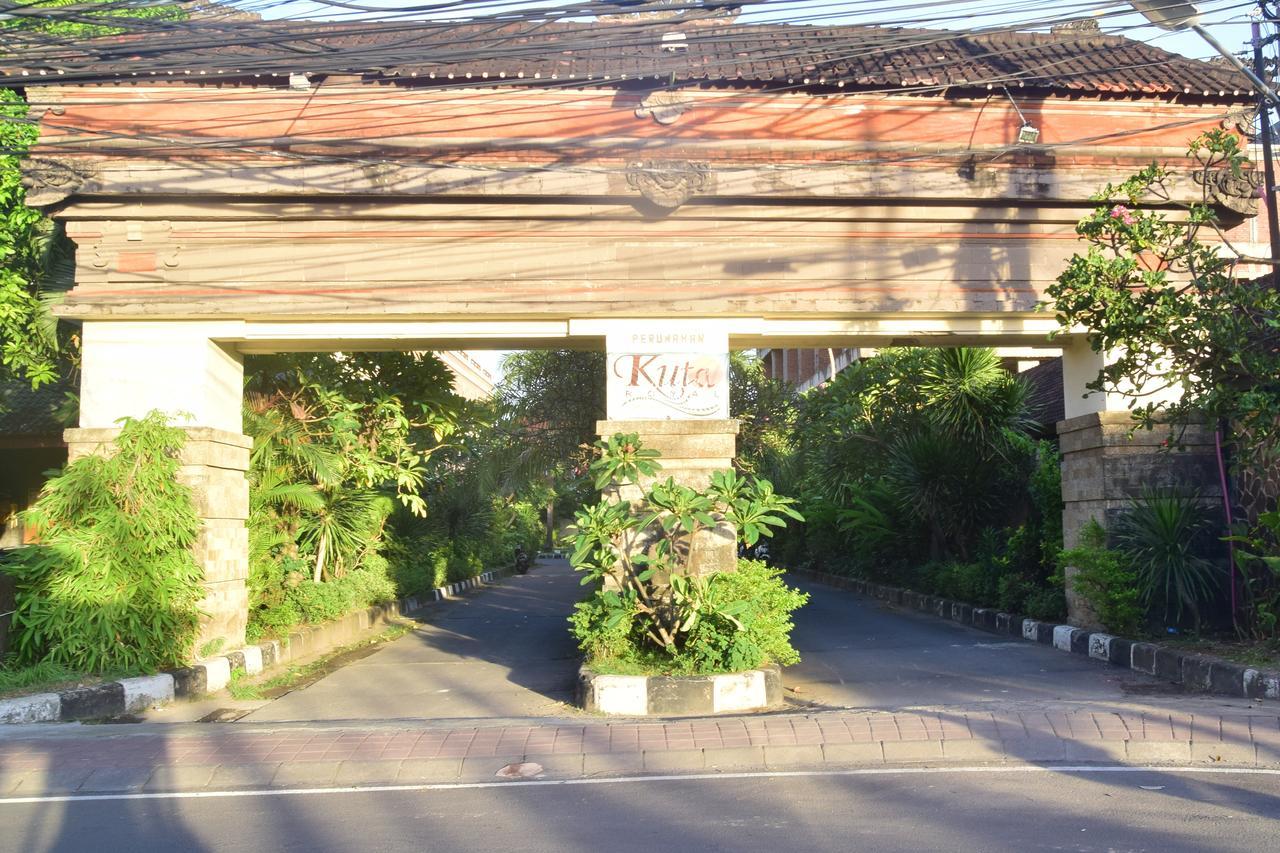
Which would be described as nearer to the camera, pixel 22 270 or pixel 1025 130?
pixel 1025 130

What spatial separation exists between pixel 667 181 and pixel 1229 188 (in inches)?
217

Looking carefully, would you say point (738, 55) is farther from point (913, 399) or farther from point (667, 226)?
point (913, 399)

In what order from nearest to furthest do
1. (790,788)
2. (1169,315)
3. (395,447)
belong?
Answer: (790,788)
(1169,315)
(395,447)

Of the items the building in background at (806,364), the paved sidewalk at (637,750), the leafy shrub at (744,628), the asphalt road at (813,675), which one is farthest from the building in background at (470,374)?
the paved sidewalk at (637,750)

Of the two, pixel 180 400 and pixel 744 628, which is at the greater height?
pixel 180 400

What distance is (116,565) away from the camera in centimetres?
1055

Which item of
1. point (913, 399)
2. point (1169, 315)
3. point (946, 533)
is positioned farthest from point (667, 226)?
point (946, 533)

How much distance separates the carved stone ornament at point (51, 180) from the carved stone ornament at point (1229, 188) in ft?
35.6

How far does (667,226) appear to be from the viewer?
11.6 meters

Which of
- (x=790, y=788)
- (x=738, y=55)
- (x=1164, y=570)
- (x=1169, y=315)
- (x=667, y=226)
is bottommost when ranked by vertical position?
(x=790, y=788)

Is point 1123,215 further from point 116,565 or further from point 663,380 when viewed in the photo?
point 116,565

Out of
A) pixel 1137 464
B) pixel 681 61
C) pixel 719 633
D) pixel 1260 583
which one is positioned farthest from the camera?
pixel 681 61

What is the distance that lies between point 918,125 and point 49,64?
8.66 metres

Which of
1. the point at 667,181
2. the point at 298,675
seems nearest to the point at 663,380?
the point at 667,181
